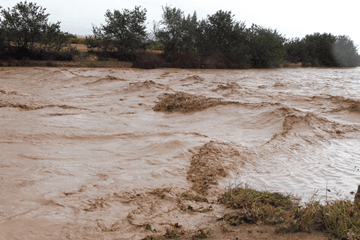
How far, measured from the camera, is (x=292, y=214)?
2.22m

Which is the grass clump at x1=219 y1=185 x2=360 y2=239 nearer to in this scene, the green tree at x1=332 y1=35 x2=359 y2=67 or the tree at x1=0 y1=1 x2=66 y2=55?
the tree at x1=0 y1=1 x2=66 y2=55

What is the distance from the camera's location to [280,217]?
2203mm

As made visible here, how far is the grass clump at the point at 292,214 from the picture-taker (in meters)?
1.99

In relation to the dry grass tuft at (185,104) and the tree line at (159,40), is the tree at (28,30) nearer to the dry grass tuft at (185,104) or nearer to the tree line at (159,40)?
the tree line at (159,40)

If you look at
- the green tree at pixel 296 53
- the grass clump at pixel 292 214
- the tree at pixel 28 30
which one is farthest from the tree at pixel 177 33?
the grass clump at pixel 292 214

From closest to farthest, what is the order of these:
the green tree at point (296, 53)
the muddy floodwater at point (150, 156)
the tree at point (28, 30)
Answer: the muddy floodwater at point (150, 156)
the tree at point (28, 30)
the green tree at point (296, 53)

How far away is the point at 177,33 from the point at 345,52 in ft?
62.9

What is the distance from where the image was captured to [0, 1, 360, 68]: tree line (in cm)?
1448

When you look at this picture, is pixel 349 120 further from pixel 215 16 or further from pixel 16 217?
pixel 215 16

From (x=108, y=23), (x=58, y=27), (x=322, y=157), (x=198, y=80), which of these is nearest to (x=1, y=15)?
(x=58, y=27)

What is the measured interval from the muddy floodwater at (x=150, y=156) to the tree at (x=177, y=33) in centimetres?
1175

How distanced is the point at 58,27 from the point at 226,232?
16301mm

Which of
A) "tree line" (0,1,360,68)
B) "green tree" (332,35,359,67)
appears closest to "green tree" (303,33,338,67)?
"green tree" (332,35,359,67)

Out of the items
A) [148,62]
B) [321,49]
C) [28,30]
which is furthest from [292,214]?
[321,49]
